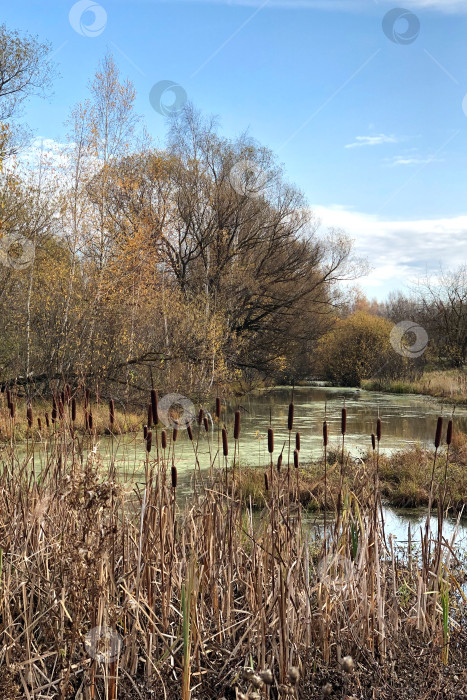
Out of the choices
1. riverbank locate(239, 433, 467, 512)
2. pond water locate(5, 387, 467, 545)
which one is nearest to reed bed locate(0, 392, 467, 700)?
pond water locate(5, 387, 467, 545)

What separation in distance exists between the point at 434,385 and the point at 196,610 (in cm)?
2274

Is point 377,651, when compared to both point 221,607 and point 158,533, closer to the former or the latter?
point 221,607

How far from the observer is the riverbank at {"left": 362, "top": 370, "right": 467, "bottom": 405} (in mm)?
21191

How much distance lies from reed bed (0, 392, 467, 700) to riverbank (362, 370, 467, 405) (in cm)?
1882

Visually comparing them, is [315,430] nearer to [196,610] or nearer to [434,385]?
[196,610]

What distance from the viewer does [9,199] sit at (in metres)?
15.7

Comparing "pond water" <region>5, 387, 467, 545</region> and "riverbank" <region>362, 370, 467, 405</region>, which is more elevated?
"riverbank" <region>362, 370, 467, 405</region>

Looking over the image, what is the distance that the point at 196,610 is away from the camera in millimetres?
2260

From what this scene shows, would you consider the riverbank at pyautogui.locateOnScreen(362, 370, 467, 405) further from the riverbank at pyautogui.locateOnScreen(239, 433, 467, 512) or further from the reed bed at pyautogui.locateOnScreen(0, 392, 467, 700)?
the reed bed at pyautogui.locateOnScreen(0, 392, 467, 700)

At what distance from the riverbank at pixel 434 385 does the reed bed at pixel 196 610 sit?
61.7 ft

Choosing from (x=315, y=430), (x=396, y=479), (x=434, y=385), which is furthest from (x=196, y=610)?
(x=434, y=385)

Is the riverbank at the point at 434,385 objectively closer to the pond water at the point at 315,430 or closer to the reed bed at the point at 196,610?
the pond water at the point at 315,430

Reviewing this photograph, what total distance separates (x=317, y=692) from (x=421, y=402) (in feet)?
63.1

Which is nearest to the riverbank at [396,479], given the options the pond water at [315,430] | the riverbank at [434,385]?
the pond water at [315,430]
